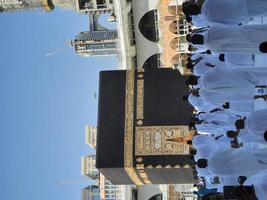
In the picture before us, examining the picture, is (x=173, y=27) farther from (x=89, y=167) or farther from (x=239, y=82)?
(x=89, y=167)

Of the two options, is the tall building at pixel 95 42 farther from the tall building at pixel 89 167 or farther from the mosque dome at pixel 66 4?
the mosque dome at pixel 66 4

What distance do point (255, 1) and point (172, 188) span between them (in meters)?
22.6

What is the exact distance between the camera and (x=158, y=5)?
23.5 metres

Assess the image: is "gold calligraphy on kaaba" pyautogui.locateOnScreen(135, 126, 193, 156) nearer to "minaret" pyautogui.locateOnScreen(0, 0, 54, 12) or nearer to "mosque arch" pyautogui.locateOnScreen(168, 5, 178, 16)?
"mosque arch" pyautogui.locateOnScreen(168, 5, 178, 16)

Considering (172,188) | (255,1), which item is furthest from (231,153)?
(172,188)

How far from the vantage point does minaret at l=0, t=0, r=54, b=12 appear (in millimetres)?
45969

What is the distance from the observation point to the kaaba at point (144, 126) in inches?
746

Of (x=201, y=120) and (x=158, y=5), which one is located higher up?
(x=158, y=5)

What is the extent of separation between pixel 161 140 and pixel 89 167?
68114 millimetres

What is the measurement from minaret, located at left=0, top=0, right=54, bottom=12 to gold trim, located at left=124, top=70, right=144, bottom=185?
27.7 meters

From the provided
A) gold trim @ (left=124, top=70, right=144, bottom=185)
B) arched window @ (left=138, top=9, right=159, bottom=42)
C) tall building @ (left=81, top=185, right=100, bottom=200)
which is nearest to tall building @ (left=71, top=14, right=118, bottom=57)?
tall building @ (left=81, top=185, right=100, bottom=200)

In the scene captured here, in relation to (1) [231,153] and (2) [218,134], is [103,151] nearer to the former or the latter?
(2) [218,134]

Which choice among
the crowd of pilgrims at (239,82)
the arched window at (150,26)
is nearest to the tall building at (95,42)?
the arched window at (150,26)

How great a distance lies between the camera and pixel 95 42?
240ft
